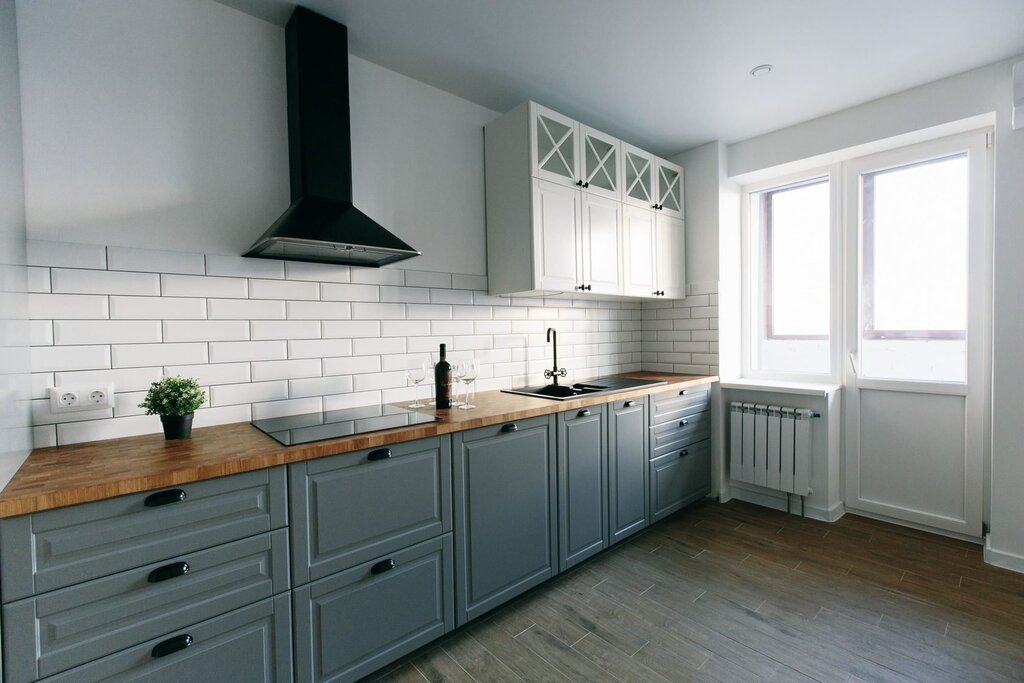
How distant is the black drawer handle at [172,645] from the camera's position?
1292mm

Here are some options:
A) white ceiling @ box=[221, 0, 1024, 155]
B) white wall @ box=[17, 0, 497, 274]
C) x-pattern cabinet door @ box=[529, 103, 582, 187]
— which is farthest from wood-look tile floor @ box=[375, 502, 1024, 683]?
white ceiling @ box=[221, 0, 1024, 155]

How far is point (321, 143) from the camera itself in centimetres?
202

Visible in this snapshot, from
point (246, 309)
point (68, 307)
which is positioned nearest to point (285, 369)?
point (246, 309)

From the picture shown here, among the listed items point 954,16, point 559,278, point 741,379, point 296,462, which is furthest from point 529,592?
point 954,16

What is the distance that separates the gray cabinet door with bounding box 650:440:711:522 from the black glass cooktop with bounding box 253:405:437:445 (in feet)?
5.57

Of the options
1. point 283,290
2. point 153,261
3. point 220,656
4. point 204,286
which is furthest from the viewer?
point 283,290

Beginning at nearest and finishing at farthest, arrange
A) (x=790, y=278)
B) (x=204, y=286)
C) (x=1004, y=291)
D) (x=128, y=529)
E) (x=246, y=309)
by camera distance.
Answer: (x=128, y=529) < (x=204, y=286) < (x=246, y=309) < (x=1004, y=291) < (x=790, y=278)

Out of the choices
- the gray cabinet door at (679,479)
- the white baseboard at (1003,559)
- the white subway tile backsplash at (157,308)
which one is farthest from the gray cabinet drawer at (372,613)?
the white baseboard at (1003,559)

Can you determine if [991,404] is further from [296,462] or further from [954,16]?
[296,462]

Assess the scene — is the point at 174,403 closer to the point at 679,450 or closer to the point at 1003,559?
the point at 679,450

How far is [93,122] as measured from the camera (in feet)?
5.56

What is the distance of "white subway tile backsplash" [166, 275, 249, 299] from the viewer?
71.9 inches

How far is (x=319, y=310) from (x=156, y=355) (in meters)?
0.63

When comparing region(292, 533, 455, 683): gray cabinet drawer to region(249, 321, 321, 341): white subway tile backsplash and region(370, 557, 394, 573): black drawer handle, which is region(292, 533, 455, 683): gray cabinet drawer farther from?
region(249, 321, 321, 341): white subway tile backsplash
